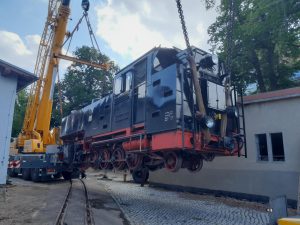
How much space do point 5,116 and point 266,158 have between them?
34.9 feet

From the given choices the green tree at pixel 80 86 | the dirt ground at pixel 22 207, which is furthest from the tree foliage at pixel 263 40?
the green tree at pixel 80 86

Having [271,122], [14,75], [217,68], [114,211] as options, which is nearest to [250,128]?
[271,122]

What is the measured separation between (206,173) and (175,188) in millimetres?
2232

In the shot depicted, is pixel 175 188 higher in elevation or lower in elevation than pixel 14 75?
lower

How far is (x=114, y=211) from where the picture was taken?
8.23 m

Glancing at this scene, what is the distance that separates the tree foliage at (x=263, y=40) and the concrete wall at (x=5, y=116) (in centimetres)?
1134

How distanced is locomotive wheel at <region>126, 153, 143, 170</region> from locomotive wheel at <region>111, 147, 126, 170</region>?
12.4 inches

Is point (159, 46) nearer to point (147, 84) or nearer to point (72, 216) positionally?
point (147, 84)

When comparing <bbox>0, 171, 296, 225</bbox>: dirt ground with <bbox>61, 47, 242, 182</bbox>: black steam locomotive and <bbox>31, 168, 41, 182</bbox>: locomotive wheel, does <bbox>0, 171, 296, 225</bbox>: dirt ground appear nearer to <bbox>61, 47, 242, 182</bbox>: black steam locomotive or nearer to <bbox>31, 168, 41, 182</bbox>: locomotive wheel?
<bbox>61, 47, 242, 182</bbox>: black steam locomotive

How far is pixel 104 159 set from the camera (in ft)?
34.1

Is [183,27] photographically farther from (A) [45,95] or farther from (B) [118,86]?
(A) [45,95]

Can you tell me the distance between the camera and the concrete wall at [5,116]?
10.5m

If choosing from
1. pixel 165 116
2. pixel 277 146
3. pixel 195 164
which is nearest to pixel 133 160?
pixel 195 164

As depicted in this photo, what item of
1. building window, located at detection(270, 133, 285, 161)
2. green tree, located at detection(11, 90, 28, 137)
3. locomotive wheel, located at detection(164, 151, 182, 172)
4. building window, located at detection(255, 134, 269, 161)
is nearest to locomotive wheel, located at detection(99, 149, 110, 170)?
locomotive wheel, located at detection(164, 151, 182, 172)
